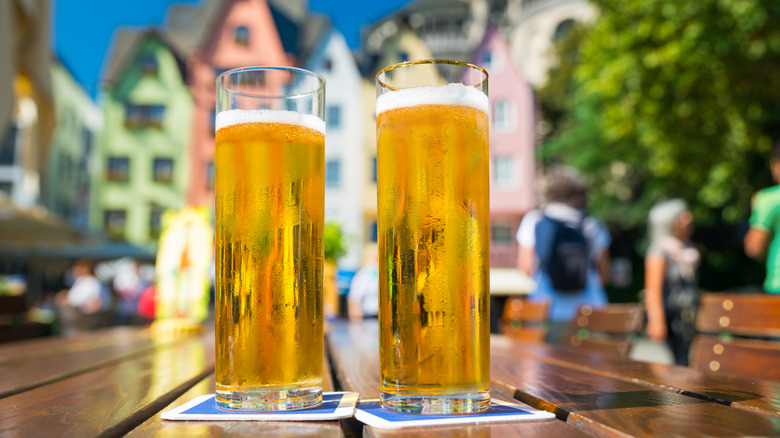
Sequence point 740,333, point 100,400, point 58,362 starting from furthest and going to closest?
1. point 740,333
2. point 58,362
3. point 100,400

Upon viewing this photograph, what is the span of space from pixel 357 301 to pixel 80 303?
4.85 m

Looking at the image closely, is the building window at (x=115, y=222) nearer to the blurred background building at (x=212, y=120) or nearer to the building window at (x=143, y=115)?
the blurred background building at (x=212, y=120)

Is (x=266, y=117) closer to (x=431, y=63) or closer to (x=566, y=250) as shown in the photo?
(x=431, y=63)

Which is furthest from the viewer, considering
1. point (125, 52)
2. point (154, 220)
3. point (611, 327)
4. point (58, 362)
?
point (125, 52)

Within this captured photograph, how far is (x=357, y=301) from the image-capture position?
215 inches

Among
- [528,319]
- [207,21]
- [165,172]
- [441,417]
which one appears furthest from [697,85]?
[207,21]

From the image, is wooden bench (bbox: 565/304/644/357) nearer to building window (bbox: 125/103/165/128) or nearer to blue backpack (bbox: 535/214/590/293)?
blue backpack (bbox: 535/214/590/293)

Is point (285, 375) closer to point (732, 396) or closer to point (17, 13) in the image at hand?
point (732, 396)

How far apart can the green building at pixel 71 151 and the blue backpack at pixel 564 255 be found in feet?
89.2

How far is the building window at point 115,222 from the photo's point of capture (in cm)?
2372

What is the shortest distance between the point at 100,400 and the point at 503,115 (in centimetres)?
2353

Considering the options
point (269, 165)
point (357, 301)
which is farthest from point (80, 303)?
point (269, 165)

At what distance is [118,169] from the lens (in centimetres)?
2417

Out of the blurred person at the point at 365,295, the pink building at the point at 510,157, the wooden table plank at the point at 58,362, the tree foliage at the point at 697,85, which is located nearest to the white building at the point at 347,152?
the pink building at the point at 510,157
